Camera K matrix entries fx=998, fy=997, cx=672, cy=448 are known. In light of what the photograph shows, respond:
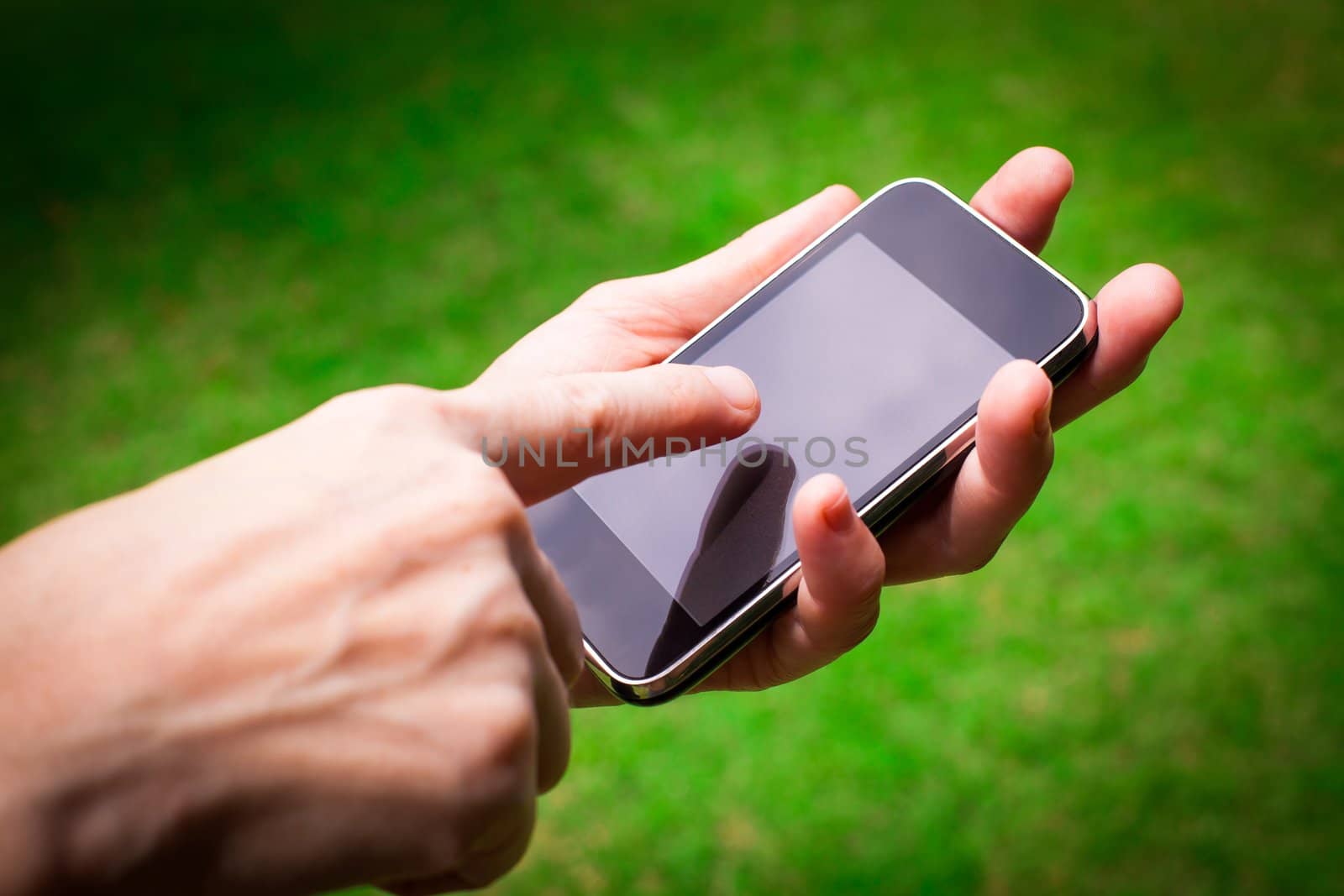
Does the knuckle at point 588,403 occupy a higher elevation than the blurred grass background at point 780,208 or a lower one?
higher

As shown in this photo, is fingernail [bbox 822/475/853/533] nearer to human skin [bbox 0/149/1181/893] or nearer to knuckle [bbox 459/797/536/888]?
human skin [bbox 0/149/1181/893]

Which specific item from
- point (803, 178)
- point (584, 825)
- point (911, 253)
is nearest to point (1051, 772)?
point (584, 825)

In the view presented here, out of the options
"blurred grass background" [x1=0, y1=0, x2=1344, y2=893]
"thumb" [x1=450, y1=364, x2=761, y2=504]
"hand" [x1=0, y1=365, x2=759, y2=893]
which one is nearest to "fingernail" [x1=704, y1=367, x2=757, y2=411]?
"thumb" [x1=450, y1=364, x2=761, y2=504]

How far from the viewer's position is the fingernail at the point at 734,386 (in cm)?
72

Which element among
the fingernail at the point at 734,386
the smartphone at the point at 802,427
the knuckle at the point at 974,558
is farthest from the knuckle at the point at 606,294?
the knuckle at the point at 974,558

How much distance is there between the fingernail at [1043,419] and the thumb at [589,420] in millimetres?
238

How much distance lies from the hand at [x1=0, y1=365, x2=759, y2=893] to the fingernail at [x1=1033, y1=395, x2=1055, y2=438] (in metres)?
0.41

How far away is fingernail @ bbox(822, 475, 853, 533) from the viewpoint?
29.0 inches

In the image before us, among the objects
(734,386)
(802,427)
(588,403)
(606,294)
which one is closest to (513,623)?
(588,403)

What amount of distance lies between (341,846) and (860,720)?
100 centimetres

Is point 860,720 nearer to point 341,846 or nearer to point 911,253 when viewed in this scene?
point 911,253

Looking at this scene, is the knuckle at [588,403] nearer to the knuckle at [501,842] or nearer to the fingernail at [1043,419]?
the knuckle at [501,842]

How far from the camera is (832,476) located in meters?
0.74

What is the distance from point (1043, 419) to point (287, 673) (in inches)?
22.4
